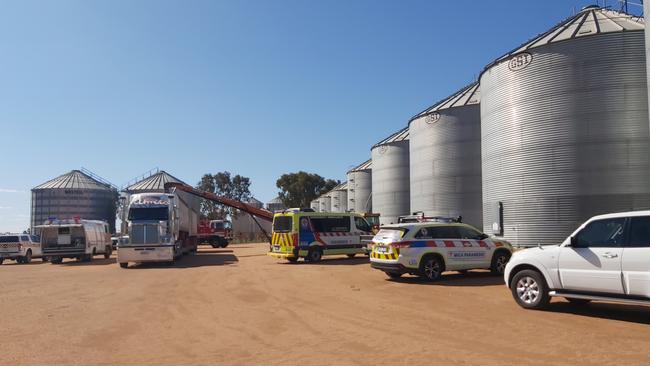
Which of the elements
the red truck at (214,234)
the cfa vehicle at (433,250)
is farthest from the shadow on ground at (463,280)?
the red truck at (214,234)

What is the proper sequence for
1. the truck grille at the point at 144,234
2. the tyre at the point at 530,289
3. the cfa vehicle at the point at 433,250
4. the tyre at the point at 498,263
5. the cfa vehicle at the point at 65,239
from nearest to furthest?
the tyre at the point at 530,289 < the cfa vehicle at the point at 433,250 < the tyre at the point at 498,263 < the truck grille at the point at 144,234 < the cfa vehicle at the point at 65,239

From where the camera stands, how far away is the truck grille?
24.5 m

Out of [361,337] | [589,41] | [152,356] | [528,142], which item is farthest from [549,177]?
[152,356]

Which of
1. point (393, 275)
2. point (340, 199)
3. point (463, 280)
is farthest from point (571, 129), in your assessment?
point (340, 199)

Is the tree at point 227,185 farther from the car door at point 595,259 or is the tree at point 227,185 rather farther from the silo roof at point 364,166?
the car door at point 595,259

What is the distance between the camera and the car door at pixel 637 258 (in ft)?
28.2

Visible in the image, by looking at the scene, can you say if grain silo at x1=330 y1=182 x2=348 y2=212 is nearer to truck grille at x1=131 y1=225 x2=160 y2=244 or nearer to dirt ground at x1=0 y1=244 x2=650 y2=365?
truck grille at x1=131 y1=225 x2=160 y2=244

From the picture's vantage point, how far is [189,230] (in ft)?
111

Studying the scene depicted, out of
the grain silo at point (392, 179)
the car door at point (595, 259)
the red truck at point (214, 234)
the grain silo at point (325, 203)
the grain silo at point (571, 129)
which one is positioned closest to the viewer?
the car door at point (595, 259)

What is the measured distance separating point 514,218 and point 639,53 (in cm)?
873

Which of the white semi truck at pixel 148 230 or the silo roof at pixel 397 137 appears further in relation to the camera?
the silo roof at pixel 397 137

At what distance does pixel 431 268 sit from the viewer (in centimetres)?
1573

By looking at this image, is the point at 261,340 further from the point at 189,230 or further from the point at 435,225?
the point at 189,230

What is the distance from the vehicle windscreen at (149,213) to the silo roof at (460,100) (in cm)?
1900
